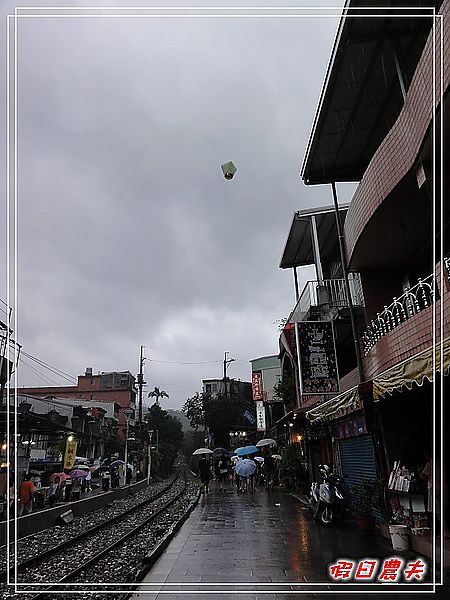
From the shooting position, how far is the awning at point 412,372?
5742 mm

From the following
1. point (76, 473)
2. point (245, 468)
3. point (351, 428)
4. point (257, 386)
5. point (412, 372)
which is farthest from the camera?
point (257, 386)

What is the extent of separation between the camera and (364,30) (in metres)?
8.32

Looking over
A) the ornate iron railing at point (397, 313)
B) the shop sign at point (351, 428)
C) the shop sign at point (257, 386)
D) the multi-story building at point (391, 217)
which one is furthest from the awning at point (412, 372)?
the shop sign at point (257, 386)

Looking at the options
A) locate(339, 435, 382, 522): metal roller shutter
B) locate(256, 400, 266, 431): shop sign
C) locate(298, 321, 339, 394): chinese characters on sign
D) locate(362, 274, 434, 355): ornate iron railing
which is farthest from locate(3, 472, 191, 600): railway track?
locate(256, 400, 266, 431): shop sign

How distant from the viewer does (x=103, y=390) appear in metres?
59.8

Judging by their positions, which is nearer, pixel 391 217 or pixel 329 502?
pixel 391 217

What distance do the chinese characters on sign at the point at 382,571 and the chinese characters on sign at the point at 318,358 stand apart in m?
7.02

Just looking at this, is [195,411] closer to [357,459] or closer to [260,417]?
[260,417]

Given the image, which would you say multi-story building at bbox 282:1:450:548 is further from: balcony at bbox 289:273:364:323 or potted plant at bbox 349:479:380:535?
balcony at bbox 289:273:364:323

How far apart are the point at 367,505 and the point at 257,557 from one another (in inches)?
→ 144

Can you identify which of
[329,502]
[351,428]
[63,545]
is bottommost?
[63,545]

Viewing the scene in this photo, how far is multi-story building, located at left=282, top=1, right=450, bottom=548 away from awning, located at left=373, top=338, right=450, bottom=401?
2 cm

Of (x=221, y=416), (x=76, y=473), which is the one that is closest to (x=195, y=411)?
(x=221, y=416)

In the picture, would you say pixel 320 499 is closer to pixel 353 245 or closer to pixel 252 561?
pixel 252 561
